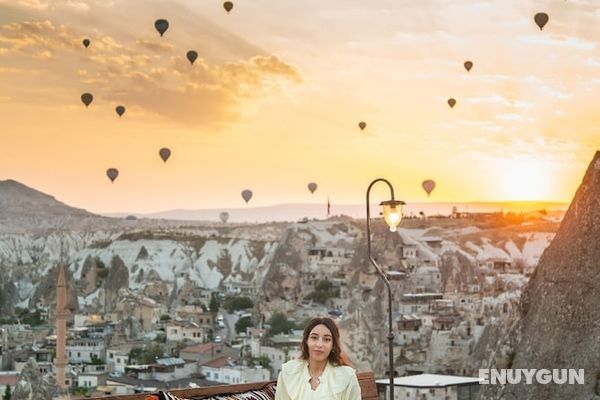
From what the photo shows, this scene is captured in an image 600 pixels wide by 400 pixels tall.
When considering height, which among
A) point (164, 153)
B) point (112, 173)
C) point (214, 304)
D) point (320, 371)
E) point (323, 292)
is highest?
point (164, 153)

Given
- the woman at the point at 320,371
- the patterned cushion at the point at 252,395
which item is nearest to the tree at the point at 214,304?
the patterned cushion at the point at 252,395

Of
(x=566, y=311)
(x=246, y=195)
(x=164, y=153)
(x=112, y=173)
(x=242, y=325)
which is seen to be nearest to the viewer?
(x=566, y=311)

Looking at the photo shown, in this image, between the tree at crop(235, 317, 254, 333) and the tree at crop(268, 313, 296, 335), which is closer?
the tree at crop(268, 313, 296, 335)

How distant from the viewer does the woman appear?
129 inches

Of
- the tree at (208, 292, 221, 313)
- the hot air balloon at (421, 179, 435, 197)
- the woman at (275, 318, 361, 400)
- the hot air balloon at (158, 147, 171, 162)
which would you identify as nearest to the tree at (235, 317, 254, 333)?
the tree at (208, 292, 221, 313)

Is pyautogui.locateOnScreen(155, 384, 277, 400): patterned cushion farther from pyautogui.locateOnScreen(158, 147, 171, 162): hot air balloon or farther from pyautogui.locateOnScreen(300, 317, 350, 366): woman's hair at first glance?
pyautogui.locateOnScreen(158, 147, 171, 162): hot air balloon

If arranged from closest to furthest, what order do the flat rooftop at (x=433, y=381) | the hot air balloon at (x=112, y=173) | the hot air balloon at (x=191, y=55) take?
the flat rooftop at (x=433, y=381), the hot air balloon at (x=191, y=55), the hot air balloon at (x=112, y=173)

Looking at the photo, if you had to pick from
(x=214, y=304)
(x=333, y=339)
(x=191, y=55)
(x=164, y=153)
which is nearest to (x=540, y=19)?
(x=191, y=55)

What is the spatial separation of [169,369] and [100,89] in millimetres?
8467

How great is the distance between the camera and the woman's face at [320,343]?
10.7ft

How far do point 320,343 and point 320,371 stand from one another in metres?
0.10

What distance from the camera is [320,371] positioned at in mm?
3301

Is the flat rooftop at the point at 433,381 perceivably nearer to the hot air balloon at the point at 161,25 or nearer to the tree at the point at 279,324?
the hot air balloon at the point at 161,25

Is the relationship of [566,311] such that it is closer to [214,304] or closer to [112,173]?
[112,173]
